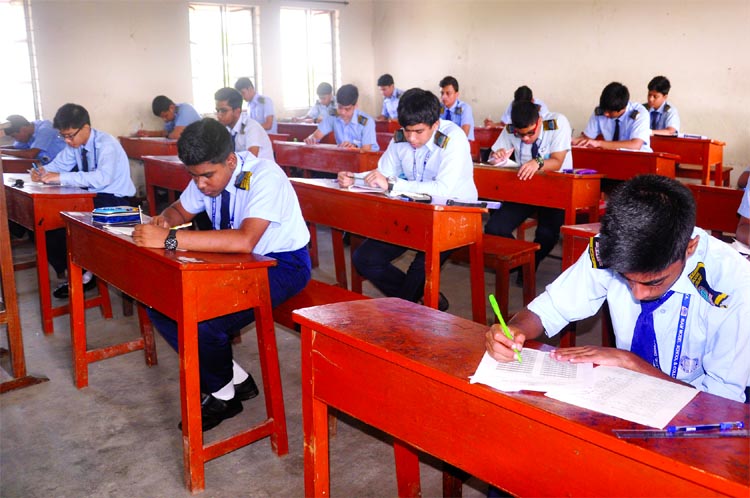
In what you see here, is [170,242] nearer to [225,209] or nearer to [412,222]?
[225,209]

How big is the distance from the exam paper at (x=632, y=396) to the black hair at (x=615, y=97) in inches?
176

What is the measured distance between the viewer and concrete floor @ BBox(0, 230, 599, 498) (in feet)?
7.63

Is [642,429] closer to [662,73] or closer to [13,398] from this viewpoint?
[13,398]

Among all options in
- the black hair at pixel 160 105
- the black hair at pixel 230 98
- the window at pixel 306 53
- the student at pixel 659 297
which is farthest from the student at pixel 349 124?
the student at pixel 659 297

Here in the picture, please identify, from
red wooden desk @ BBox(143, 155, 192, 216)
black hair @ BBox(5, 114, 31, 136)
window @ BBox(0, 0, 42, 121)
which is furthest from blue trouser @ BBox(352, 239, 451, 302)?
window @ BBox(0, 0, 42, 121)

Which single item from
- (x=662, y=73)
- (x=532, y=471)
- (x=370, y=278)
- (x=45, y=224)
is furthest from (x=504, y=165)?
(x=662, y=73)

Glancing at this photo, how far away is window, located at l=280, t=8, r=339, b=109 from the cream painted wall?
2.99 feet

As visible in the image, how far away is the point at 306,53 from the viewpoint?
36.5ft

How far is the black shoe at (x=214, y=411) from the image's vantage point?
8.89 feet

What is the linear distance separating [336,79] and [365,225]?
28.3 feet

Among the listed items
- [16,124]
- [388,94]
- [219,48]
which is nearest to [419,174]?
[16,124]

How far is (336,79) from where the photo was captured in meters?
11.5

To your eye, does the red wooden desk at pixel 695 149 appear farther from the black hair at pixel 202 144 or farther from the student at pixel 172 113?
the student at pixel 172 113

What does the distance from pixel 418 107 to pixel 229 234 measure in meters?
1.48
